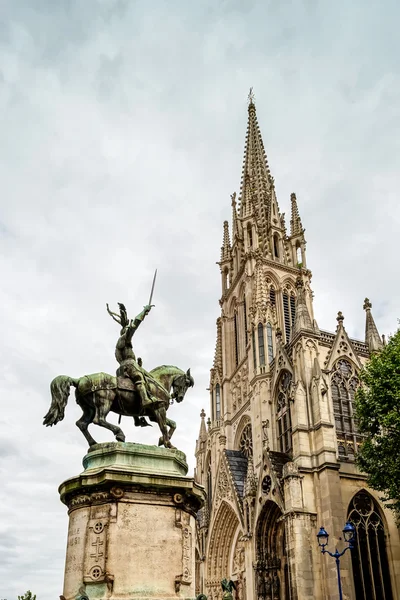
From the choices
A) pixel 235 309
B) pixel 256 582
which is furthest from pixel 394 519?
pixel 235 309

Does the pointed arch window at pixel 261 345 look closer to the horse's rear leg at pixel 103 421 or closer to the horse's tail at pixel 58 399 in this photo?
the horse's rear leg at pixel 103 421

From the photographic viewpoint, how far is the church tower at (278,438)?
2628 cm

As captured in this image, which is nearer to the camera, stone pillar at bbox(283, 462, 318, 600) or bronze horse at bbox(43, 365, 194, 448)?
bronze horse at bbox(43, 365, 194, 448)

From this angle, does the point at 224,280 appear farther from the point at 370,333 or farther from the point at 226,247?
the point at 370,333

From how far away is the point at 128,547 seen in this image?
28.6 ft

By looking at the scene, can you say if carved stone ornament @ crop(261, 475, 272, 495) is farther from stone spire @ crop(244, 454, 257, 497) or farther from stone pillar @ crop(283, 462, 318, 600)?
stone pillar @ crop(283, 462, 318, 600)

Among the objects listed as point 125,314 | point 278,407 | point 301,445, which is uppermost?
point 278,407

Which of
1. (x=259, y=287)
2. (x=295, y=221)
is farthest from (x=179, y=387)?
(x=295, y=221)

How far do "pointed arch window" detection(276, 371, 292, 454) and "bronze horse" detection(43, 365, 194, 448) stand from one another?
74.2 ft

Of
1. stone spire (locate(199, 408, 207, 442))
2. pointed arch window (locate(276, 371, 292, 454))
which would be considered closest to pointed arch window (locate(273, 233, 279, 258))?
stone spire (locate(199, 408, 207, 442))

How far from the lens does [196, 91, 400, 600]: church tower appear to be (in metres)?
26.3

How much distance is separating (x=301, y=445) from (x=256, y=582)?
774 centimetres

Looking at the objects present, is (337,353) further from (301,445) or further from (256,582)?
(256,582)

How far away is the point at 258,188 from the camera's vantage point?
55.2 meters
